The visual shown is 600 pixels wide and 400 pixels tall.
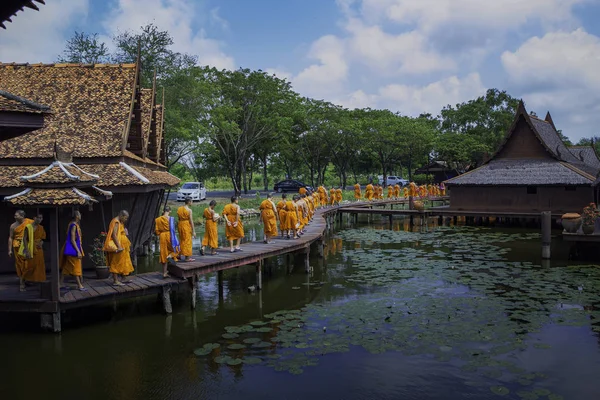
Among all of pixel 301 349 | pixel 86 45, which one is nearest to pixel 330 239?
pixel 301 349

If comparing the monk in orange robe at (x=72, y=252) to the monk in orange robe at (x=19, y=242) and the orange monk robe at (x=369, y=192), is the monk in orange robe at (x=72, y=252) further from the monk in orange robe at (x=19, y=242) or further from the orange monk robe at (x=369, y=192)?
the orange monk robe at (x=369, y=192)

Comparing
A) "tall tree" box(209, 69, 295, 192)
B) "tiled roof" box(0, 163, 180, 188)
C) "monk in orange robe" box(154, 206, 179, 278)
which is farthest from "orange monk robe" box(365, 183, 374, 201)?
"monk in orange robe" box(154, 206, 179, 278)

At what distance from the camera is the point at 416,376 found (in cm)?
873

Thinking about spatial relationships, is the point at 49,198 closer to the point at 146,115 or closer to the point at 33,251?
the point at 33,251

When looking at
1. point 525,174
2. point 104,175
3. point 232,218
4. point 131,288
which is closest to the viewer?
point 131,288

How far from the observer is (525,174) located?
30797mm

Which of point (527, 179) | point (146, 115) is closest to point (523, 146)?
point (527, 179)

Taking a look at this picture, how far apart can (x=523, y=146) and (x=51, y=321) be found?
97.4ft

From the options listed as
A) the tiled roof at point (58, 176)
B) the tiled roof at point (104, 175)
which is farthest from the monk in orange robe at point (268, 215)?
the tiled roof at point (58, 176)

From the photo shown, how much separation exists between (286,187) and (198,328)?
41602 mm

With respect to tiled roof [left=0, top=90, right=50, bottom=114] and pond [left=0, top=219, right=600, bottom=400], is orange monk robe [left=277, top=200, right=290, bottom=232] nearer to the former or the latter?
pond [left=0, top=219, right=600, bottom=400]

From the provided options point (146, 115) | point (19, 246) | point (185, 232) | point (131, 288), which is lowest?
point (131, 288)

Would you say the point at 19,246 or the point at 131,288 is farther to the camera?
the point at 131,288

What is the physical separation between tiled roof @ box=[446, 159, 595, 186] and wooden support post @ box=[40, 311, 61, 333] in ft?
87.2
